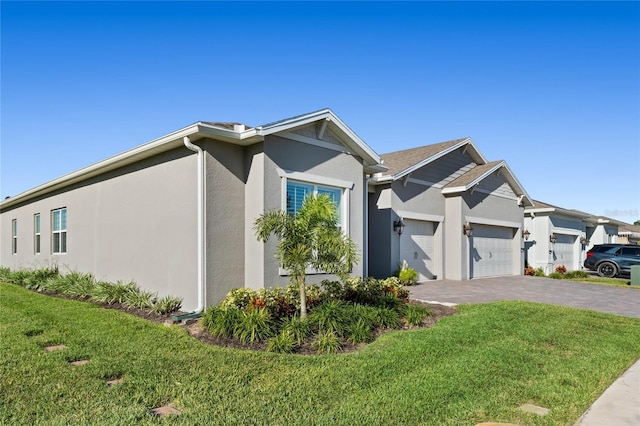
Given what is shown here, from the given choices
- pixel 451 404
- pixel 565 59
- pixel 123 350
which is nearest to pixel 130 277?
pixel 123 350

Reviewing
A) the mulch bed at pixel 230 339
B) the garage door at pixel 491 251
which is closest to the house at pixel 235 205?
the garage door at pixel 491 251

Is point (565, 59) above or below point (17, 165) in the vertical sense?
above

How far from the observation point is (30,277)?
13.7 m

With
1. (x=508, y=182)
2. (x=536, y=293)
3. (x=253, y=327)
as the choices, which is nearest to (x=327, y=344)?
(x=253, y=327)

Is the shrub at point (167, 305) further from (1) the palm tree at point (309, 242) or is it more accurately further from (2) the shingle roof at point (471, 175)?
(2) the shingle roof at point (471, 175)

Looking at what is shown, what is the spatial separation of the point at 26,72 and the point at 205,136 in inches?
229

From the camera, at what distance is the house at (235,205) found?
866 centimetres

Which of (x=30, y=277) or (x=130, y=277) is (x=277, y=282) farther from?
(x=30, y=277)

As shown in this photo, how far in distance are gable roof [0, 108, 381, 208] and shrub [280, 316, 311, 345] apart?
3.81 m

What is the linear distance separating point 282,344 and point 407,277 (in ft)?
27.6

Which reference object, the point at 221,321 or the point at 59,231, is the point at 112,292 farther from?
the point at 59,231

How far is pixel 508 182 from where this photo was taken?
18.9 metres

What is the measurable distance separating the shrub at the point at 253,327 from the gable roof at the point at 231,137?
3648 mm

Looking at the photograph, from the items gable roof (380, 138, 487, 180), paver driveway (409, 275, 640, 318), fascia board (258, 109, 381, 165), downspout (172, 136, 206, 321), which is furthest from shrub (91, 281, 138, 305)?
gable roof (380, 138, 487, 180)
